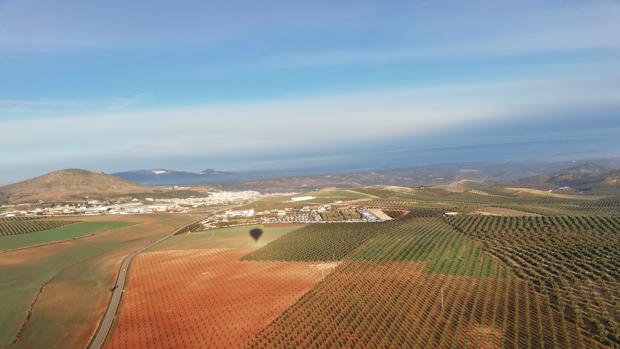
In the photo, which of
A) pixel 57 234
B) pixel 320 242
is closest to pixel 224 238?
pixel 320 242

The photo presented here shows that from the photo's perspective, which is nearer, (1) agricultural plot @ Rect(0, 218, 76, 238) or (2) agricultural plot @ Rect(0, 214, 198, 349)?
(2) agricultural plot @ Rect(0, 214, 198, 349)

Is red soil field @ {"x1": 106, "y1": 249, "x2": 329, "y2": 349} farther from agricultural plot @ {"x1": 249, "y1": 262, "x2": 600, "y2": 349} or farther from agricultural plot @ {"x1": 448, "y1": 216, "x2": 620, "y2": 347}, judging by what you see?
agricultural plot @ {"x1": 448, "y1": 216, "x2": 620, "y2": 347}

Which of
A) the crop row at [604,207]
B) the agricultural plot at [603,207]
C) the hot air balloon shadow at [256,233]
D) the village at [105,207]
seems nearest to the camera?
the hot air balloon shadow at [256,233]

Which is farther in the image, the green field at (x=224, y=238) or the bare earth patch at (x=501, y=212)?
the bare earth patch at (x=501, y=212)

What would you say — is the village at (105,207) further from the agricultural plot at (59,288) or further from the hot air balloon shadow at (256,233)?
the hot air balloon shadow at (256,233)

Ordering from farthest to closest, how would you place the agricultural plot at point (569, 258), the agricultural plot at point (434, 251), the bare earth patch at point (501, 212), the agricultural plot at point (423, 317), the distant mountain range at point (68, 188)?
the distant mountain range at point (68, 188), the bare earth patch at point (501, 212), the agricultural plot at point (434, 251), the agricultural plot at point (569, 258), the agricultural plot at point (423, 317)

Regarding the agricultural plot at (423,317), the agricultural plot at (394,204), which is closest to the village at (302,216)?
the agricultural plot at (394,204)

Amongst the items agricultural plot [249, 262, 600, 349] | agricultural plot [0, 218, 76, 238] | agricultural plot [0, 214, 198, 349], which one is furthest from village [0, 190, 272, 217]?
agricultural plot [249, 262, 600, 349]
